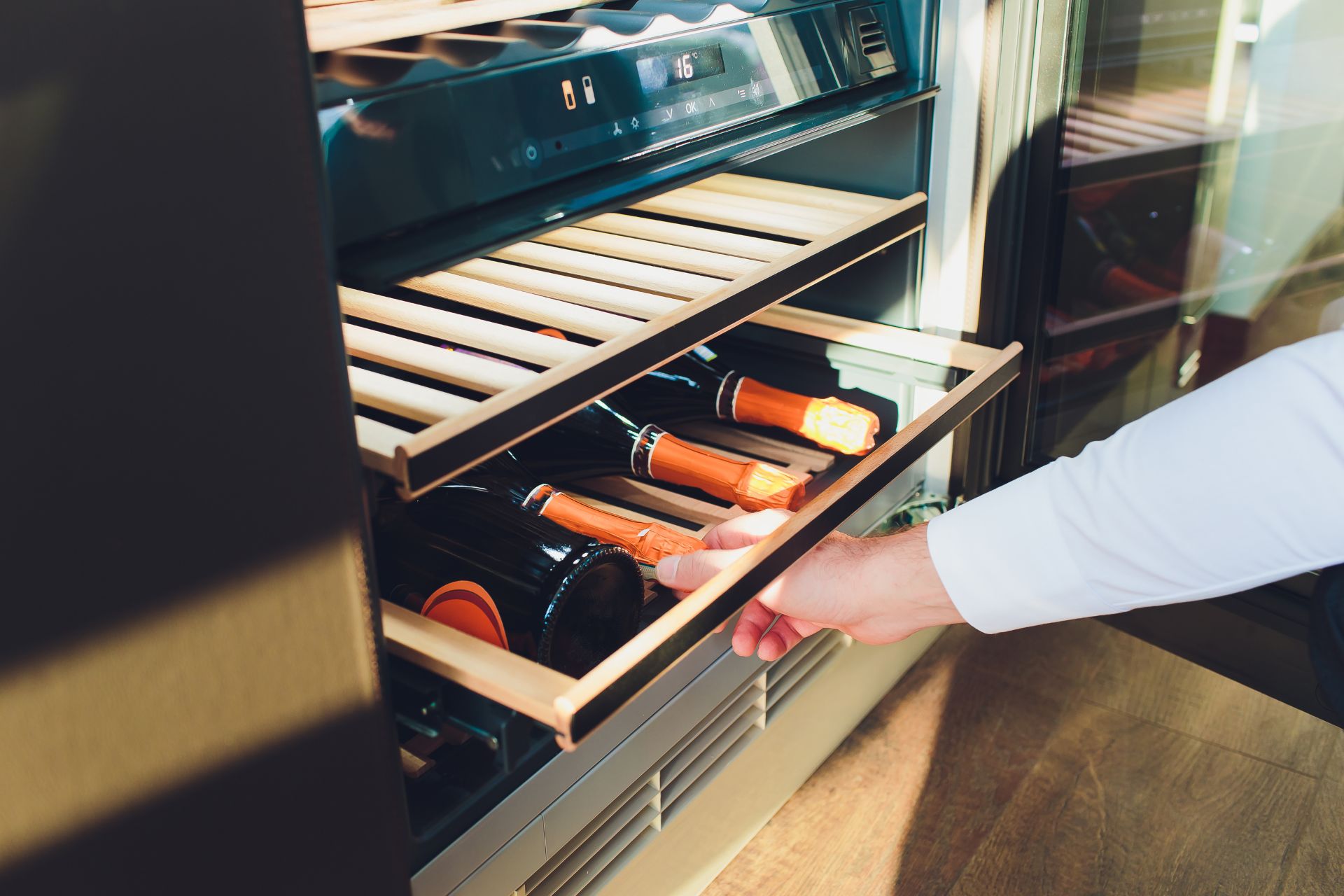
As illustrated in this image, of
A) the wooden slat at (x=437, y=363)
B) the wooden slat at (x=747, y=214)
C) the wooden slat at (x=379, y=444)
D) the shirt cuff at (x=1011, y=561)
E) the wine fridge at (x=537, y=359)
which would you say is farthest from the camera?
the wooden slat at (x=747, y=214)

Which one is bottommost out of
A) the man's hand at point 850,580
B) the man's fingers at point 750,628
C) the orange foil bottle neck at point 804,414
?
the man's fingers at point 750,628

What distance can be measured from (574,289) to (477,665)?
33 cm

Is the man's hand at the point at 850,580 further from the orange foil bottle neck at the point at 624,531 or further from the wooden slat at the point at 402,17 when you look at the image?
the wooden slat at the point at 402,17

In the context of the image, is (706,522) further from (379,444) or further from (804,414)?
(379,444)

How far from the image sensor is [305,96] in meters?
0.53

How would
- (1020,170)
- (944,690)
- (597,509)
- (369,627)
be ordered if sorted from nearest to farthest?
(369,627), (597,509), (1020,170), (944,690)

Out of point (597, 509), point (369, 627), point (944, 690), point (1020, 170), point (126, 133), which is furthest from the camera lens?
point (944, 690)

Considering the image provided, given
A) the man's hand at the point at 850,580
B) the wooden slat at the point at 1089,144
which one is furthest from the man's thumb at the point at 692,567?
the wooden slat at the point at 1089,144

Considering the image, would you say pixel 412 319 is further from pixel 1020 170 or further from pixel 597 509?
pixel 1020 170

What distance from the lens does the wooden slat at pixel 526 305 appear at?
79cm

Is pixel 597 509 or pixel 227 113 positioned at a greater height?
pixel 227 113

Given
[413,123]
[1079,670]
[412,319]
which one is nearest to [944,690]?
[1079,670]

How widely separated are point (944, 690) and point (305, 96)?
1.31m

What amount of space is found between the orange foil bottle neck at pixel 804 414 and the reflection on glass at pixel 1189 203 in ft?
Answer: 1.18
